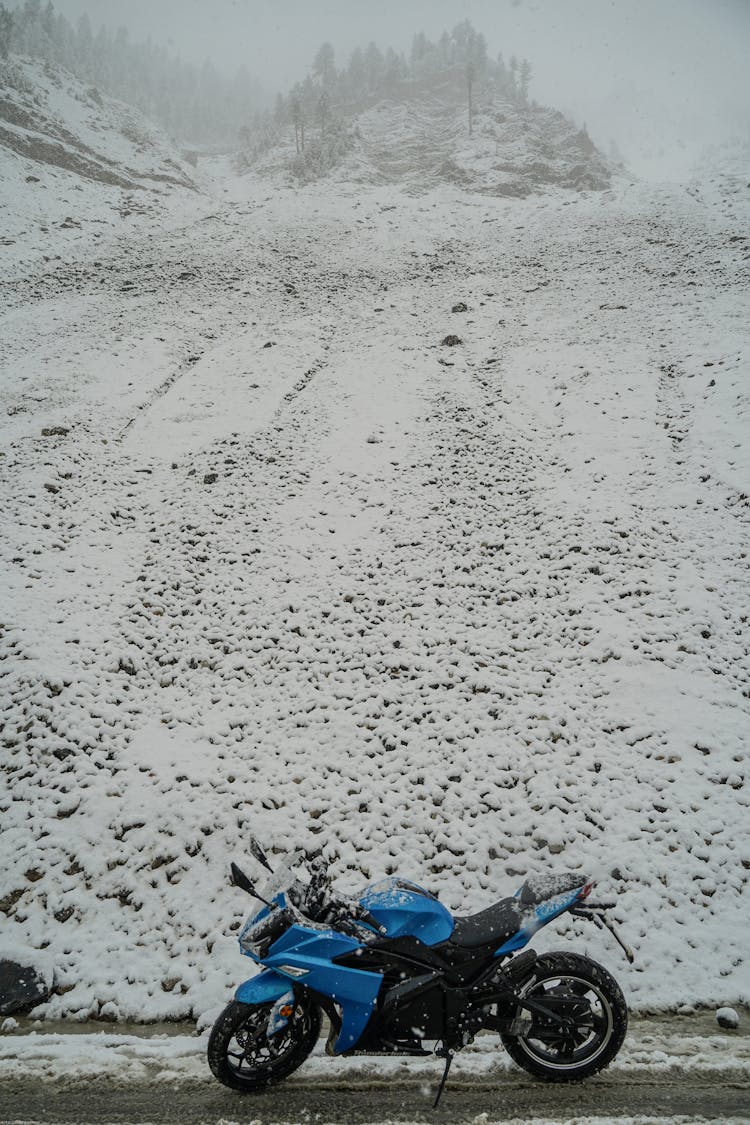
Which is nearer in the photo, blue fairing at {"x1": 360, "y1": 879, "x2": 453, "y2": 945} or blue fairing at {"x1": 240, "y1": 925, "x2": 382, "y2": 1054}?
blue fairing at {"x1": 240, "y1": 925, "x2": 382, "y2": 1054}

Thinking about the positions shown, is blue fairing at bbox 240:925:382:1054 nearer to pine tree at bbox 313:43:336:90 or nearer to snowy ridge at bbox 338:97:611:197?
snowy ridge at bbox 338:97:611:197

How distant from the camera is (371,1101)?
399cm

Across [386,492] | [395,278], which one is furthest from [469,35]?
[386,492]

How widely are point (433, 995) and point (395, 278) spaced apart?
30.3m

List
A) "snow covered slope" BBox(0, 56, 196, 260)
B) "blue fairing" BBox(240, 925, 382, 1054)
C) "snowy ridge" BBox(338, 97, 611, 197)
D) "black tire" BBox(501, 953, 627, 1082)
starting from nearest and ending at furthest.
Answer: "blue fairing" BBox(240, 925, 382, 1054)
"black tire" BBox(501, 953, 627, 1082)
"snow covered slope" BBox(0, 56, 196, 260)
"snowy ridge" BBox(338, 97, 611, 197)

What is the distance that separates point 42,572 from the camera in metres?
10.3

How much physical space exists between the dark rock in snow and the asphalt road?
2.68 feet

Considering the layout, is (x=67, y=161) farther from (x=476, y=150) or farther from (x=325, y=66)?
(x=325, y=66)

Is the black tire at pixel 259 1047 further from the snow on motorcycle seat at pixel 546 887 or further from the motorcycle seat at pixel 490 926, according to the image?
the snow on motorcycle seat at pixel 546 887

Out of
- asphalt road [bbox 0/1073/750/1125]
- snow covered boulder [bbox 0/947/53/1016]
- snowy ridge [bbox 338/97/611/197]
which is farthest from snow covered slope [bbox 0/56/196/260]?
asphalt road [bbox 0/1073/750/1125]

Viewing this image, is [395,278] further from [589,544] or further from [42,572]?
[42,572]

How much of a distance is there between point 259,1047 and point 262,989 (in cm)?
71

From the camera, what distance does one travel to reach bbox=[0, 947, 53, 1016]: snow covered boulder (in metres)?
4.90

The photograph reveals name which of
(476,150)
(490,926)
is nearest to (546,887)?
(490,926)
